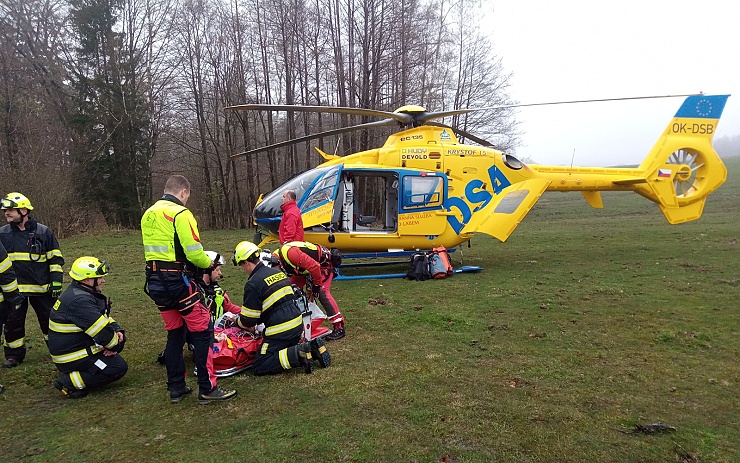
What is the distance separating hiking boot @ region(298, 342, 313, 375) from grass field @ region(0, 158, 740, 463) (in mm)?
105

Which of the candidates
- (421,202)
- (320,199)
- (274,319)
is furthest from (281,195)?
(274,319)

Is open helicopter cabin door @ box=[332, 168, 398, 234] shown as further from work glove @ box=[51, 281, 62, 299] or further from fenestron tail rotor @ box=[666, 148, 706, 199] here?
fenestron tail rotor @ box=[666, 148, 706, 199]

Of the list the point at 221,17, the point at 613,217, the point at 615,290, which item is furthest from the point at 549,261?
the point at 221,17

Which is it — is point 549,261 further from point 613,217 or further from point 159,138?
point 159,138

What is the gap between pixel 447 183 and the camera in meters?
10.1

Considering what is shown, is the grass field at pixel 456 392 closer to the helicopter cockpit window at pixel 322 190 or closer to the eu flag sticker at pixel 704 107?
the helicopter cockpit window at pixel 322 190

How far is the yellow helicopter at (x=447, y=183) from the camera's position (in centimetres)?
958

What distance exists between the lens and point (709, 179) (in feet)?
36.5

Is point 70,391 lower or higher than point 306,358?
lower

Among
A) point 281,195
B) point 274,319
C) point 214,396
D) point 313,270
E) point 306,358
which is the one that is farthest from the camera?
point 281,195

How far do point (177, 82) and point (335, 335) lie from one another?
2497 centimetres

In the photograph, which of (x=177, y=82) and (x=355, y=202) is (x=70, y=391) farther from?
(x=177, y=82)

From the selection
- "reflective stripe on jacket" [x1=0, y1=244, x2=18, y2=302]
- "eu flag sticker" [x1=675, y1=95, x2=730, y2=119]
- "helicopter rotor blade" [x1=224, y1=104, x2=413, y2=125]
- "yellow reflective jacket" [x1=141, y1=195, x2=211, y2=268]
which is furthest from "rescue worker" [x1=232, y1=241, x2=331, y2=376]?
"eu flag sticker" [x1=675, y1=95, x2=730, y2=119]

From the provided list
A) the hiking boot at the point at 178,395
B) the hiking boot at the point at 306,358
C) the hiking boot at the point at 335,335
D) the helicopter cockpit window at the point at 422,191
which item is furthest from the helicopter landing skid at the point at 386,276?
the hiking boot at the point at 178,395
